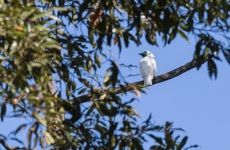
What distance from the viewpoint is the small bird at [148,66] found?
6.91 meters

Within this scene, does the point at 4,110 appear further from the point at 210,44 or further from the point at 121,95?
the point at 210,44

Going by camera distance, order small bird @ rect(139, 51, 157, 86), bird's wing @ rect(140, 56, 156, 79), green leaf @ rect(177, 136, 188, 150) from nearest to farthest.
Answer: green leaf @ rect(177, 136, 188, 150)
small bird @ rect(139, 51, 157, 86)
bird's wing @ rect(140, 56, 156, 79)

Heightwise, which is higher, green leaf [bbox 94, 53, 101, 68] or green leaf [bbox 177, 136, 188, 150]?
green leaf [bbox 94, 53, 101, 68]

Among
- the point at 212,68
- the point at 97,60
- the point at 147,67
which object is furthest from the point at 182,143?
the point at 147,67

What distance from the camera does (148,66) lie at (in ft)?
25.7

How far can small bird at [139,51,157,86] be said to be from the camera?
272 inches

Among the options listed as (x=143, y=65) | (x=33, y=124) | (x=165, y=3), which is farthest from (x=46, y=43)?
(x=143, y=65)

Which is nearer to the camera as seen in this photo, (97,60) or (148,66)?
(97,60)

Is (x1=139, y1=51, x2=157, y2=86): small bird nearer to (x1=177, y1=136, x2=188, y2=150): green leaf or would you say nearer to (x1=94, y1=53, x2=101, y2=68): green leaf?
(x1=94, y1=53, x2=101, y2=68): green leaf

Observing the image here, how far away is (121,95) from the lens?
4379 millimetres

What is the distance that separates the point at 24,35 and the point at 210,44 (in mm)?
1032

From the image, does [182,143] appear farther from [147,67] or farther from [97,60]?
[147,67]

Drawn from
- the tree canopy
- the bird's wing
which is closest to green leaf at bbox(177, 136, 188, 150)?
the tree canopy

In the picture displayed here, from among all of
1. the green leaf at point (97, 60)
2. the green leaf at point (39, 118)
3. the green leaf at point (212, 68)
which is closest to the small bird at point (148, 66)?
the green leaf at point (97, 60)
